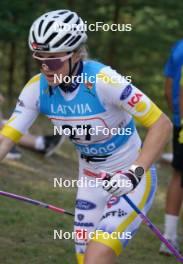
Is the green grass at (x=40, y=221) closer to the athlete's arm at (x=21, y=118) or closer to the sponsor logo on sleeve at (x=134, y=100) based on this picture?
the athlete's arm at (x=21, y=118)

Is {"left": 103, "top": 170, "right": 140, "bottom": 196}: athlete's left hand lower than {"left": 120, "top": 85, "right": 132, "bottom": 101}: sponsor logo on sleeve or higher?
lower

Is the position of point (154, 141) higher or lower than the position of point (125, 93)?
lower

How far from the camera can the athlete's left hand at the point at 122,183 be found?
3842 mm

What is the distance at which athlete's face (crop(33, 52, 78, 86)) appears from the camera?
419 centimetres

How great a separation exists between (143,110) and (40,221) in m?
3.46

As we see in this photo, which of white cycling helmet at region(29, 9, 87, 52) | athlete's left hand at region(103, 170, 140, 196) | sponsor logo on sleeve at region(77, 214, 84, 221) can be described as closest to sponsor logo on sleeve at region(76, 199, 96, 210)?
sponsor logo on sleeve at region(77, 214, 84, 221)

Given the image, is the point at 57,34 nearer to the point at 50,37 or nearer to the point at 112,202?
the point at 50,37

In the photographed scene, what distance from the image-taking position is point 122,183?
3.84 meters

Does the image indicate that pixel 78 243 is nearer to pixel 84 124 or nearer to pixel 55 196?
pixel 84 124

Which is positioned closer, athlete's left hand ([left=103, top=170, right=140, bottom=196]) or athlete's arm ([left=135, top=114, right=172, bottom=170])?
athlete's left hand ([left=103, top=170, right=140, bottom=196])

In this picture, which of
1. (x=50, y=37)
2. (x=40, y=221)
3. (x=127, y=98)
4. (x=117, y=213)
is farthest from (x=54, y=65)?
(x=40, y=221)

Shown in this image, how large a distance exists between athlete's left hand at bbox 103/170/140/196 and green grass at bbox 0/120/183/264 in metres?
2.34

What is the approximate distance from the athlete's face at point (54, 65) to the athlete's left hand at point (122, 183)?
0.77m

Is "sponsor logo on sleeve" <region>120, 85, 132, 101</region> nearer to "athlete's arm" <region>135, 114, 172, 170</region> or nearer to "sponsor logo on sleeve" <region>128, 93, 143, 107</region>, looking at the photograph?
"sponsor logo on sleeve" <region>128, 93, 143, 107</region>
